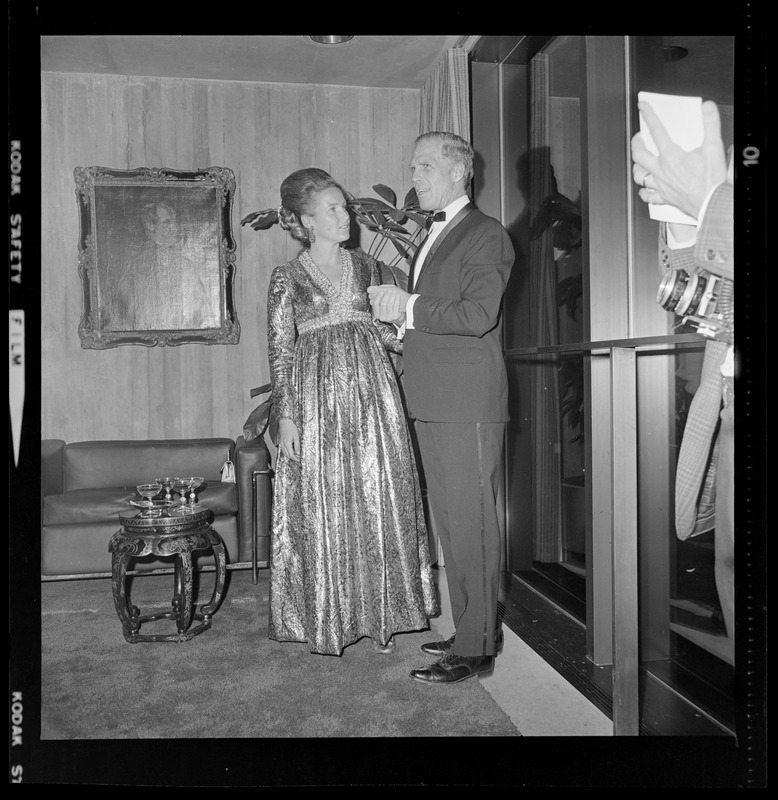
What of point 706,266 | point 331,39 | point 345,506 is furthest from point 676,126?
point 331,39

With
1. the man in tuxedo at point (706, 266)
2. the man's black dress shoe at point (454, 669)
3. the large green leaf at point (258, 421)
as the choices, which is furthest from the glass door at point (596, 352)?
the large green leaf at point (258, 421)

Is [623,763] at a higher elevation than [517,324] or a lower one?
lower

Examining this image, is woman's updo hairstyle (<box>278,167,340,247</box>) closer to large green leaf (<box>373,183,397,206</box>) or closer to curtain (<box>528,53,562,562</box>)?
large green leaf (<box>373,183,397,206</box>)

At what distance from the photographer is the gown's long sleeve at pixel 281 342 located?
247cm

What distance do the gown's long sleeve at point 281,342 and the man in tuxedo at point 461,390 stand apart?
1.40 ft

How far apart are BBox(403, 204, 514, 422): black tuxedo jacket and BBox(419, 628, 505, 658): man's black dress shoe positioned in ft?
2.51

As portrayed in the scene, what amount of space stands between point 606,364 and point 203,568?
212cm

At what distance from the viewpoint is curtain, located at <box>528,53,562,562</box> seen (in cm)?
315

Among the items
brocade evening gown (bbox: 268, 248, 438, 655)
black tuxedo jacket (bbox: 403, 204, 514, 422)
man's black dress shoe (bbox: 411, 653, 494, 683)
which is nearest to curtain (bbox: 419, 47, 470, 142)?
brocade evening gown (bbox: 268, 248, 438, 655)

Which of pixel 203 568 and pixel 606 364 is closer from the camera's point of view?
pixel 606 364

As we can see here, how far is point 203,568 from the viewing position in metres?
3.39

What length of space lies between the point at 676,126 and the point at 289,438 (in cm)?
153
